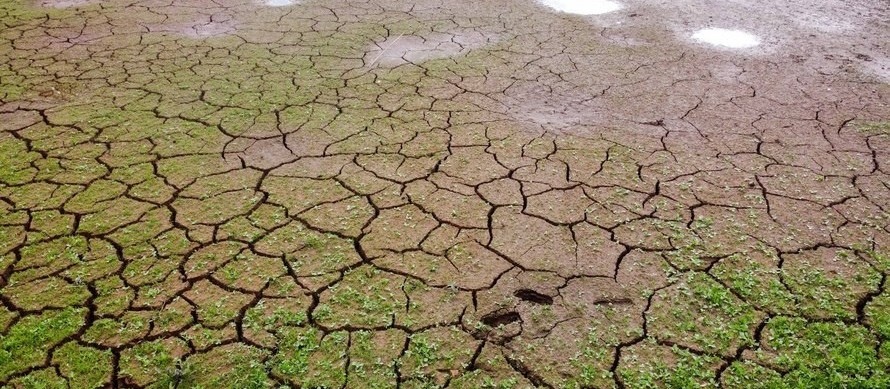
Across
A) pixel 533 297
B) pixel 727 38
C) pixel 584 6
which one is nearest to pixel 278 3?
pixel 584 6

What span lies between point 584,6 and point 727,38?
1663mm

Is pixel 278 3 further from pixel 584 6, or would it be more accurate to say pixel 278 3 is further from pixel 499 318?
pixel 499 318

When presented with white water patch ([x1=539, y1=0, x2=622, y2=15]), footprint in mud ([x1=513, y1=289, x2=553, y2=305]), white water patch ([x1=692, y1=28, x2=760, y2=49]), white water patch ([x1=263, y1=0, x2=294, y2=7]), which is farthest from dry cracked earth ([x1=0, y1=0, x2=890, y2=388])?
white water patch ([x1=263, y1=0, x2=294, y2=7])

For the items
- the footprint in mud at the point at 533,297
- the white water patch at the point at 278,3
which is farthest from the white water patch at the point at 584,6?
the footprint in mud at the point at 533,297

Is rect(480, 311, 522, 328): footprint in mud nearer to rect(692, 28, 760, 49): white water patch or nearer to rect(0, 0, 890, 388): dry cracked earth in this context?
rect(0, 0, 890, 388): dry cracked earth

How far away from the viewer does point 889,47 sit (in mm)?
5102

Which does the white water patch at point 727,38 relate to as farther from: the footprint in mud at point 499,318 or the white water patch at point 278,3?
the white water patch at point 278,3

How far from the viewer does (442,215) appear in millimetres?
2834

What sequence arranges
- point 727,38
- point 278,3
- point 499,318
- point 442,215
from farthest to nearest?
point 278,3 → point 727,38 → point 442,215 → point 499,318

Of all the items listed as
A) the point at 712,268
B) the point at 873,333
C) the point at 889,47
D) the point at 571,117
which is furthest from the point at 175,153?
the point at 889,47

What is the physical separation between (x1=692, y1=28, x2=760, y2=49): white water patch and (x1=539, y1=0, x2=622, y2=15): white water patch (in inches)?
45.1

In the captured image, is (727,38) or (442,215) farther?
(727,38)

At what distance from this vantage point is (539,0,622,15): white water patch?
6180mm

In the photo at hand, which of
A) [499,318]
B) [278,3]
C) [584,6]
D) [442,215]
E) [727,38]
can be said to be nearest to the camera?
[499,318]
